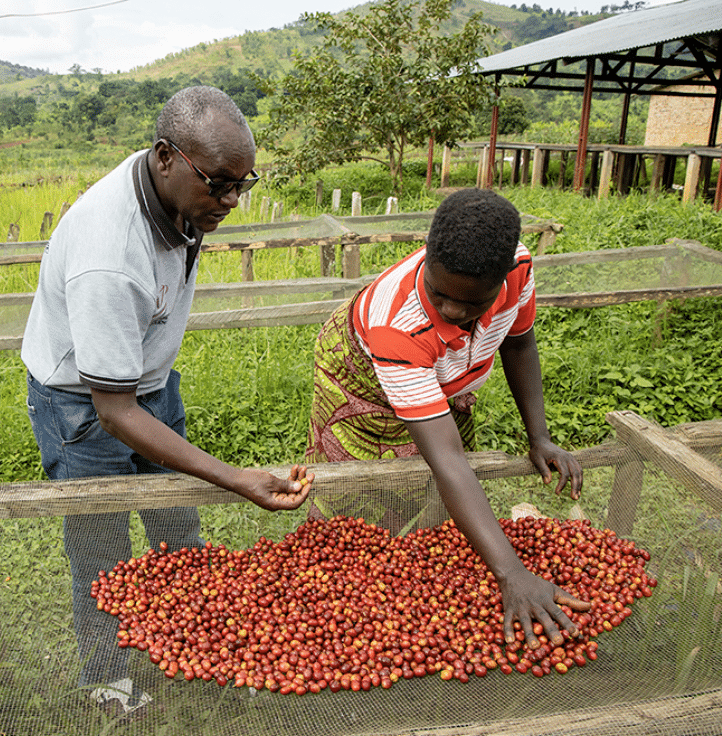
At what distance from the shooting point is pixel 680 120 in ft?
64.2

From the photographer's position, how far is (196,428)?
3.82m

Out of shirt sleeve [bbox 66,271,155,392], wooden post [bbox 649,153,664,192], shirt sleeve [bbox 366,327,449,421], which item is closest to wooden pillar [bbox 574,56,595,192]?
wooden post [bbox 649,153,664,192]

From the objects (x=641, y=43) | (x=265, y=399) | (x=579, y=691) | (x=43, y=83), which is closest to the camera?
(x=579, y=691)

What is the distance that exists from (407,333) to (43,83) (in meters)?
87.1

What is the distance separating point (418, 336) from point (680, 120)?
21922 mm

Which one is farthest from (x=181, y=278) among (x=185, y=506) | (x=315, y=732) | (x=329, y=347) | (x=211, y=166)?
(x=315, y=732)

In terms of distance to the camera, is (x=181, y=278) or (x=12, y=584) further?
(x=12, y=584)

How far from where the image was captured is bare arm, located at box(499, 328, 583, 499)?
2078mm

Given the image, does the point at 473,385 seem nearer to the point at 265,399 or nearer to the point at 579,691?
the point at 579,691

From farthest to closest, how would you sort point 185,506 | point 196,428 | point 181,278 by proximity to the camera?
point 196,428
point 185,506
point 181,278

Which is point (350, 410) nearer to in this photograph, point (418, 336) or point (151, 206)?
point (418, 336)

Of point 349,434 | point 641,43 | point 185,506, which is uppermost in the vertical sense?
point 641,43

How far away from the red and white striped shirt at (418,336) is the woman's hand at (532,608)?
466 mm

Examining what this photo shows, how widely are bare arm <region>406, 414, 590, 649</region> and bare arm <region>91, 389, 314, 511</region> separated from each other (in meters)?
0.44
